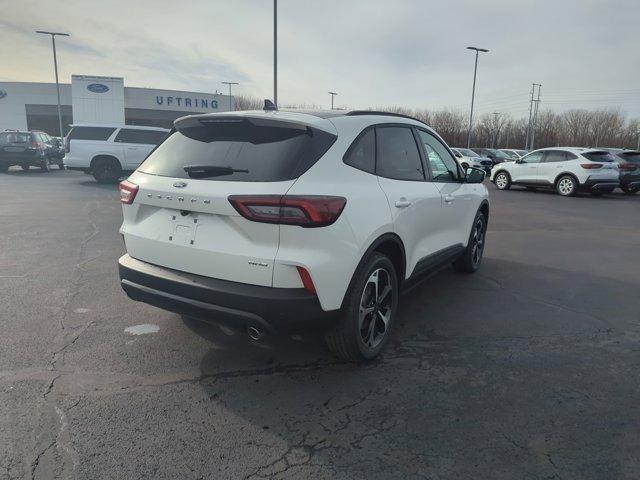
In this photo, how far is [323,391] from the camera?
314cm

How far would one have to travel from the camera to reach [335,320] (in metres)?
3.11

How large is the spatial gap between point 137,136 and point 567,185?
50.1 feet

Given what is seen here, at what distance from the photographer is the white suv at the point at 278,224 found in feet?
9.32

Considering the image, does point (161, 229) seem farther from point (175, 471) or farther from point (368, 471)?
point (368, 471)

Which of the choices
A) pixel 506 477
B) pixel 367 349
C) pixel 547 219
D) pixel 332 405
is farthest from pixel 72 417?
pixel 547 219

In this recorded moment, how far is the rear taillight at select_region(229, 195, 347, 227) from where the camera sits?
279 centimetres

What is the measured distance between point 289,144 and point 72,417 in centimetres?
207

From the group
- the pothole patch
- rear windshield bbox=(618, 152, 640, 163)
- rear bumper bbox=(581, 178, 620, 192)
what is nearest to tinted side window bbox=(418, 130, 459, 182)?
the pothole patch

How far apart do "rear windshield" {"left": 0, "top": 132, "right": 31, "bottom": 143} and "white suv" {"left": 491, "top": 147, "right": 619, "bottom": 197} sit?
64.6ft

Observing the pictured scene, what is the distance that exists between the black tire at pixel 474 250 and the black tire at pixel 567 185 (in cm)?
1261

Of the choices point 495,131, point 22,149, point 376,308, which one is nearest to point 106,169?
point 22,149

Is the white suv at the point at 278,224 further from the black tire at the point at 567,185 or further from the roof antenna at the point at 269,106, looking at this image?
the black tire at the point at 567,185

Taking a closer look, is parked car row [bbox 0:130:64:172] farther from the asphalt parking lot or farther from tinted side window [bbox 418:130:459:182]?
tinted side window [bbox 418:130:459:182]

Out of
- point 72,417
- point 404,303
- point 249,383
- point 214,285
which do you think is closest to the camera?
point 72,417
